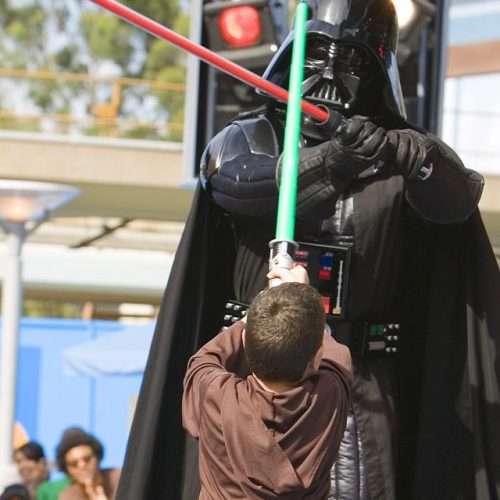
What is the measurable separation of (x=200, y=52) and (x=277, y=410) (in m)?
0.72

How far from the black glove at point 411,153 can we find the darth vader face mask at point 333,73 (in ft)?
0.84

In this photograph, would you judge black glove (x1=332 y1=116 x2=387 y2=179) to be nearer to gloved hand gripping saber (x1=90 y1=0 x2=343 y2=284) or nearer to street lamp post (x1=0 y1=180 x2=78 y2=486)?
gloved hand gripping saber (x1=90 y1=0 x2=343 y2=284)

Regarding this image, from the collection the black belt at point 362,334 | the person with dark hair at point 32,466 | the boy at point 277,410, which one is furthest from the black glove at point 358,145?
the person with dark hair at point 32,466

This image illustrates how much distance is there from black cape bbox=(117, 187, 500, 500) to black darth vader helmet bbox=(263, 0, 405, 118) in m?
0.33

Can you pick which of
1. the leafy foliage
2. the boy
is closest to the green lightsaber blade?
the boy

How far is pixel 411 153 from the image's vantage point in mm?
2559

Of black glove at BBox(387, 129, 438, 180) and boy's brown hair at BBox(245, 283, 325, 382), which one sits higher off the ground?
black glove at BBox(387, 129, 438, 180)

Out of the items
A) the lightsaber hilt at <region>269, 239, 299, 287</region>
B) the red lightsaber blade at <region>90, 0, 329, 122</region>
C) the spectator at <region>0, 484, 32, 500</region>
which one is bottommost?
the spectator at <region>0, 484, 32, 500</region>

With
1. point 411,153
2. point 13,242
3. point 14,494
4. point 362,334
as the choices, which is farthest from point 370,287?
point 13,242

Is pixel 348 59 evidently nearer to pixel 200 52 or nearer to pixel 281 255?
pixel 200 52

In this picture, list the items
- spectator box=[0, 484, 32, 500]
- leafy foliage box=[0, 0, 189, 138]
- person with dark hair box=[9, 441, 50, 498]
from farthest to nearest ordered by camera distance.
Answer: leafy foliage box=[0, 0, 189, 138]
person with dark hair box=[9, 441, 50, 498]
spectator box=[0, 484, 32, 500]

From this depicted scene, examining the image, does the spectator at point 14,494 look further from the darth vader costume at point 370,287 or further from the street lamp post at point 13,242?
the darth vader costume at point 370,287

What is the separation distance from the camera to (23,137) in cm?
1245

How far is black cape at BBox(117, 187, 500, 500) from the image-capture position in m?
2.89
